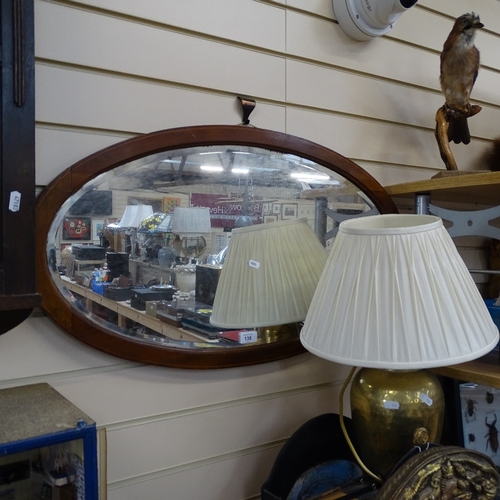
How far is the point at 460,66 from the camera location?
1355 mm

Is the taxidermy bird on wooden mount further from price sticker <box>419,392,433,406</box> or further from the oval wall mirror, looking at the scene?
price sticker <box>419,392,433,406</box>

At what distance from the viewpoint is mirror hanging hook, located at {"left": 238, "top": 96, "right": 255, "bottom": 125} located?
1.21m

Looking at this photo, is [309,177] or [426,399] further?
[309,177]

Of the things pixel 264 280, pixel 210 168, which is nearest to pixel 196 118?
pixel 210 168

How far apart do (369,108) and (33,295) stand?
3.70 ft

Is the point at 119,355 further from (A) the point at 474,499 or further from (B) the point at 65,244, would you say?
(A) the point at 474,499

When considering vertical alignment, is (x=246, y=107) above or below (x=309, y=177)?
above

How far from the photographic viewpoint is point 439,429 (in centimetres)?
98

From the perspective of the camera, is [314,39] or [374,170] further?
[374,170]

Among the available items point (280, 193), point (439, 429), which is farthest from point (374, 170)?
point (439, 429)

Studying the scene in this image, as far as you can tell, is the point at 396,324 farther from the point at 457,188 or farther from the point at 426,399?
the point at 457,188

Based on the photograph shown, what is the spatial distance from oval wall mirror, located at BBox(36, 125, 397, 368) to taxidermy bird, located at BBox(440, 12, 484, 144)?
427 millimetres

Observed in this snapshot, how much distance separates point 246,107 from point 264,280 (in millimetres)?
441

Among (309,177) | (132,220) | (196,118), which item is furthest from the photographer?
(309,177)
